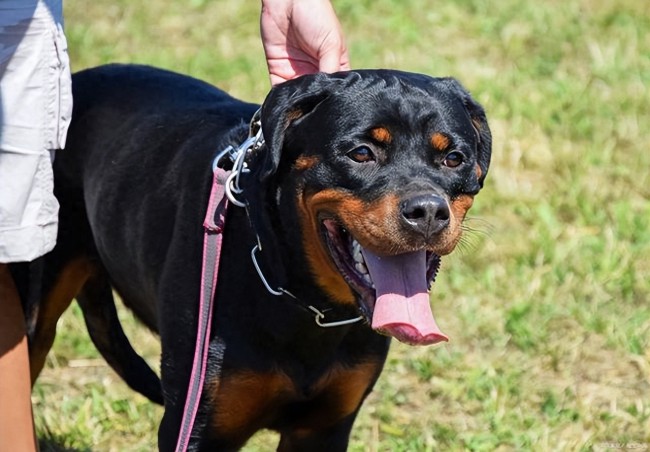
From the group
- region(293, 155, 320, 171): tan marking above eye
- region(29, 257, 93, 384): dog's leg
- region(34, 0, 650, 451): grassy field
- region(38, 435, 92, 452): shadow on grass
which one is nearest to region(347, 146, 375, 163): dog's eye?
region(293, 155, 320, 171): tan marking above eye

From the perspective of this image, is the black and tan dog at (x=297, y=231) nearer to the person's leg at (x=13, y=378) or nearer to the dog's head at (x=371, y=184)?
the dog's head at (x=371, y=184)

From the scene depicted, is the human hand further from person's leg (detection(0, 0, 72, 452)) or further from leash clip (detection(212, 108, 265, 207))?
person's leg (detection(0, 0, 72, 452))

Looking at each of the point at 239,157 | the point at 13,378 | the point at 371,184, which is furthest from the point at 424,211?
the point at 13,378

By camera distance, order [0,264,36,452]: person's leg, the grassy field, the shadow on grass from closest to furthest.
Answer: [0,264,36,452]: person's leg
the shadow on grass
the grassy field

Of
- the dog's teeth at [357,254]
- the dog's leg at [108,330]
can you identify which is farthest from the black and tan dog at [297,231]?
the dog's leg at [108,330]

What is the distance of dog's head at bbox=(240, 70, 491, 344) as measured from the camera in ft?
11.0

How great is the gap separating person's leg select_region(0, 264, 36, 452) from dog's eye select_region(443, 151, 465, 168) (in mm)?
1390

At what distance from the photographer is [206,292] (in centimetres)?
368

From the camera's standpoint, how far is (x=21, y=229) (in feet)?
12.1

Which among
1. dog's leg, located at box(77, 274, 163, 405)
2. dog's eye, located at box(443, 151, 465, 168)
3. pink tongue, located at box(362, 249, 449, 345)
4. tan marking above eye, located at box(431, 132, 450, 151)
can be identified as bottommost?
dog's leg, located at box(77, 274, 163, 405)

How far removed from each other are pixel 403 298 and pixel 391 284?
0.18 ft

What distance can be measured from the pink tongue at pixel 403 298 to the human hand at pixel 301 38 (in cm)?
75

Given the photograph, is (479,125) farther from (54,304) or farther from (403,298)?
(54,304)

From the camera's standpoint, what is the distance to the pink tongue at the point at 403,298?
3.38 meters
